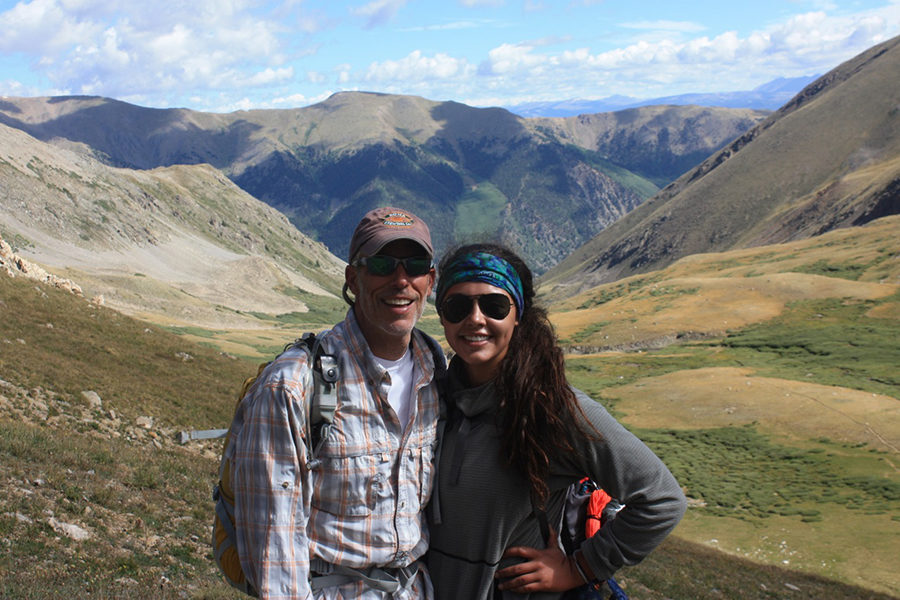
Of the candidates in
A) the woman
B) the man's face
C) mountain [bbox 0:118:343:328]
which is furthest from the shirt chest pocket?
mountain [bbox 0:118:343:328]

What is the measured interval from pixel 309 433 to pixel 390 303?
98 centimetres

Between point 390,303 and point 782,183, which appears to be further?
point 782,183

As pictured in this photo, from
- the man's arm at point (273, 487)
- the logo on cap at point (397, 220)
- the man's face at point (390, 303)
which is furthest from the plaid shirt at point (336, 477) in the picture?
the logo on cap at point (397, 220)

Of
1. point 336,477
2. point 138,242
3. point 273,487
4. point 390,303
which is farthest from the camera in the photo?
point 138,242

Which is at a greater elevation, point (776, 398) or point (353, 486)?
point (353, 486)

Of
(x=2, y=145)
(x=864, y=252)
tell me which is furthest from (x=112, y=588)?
(x=2, y=145)

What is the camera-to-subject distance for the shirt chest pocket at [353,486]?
11.9ft

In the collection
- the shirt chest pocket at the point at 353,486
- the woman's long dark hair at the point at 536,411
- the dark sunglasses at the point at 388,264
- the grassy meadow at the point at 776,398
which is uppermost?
the dark sunglasses at the point at 388,264

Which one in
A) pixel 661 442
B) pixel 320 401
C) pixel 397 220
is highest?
pixel 397 220

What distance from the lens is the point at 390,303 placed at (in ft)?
13.1

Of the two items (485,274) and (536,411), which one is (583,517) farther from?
(485,274)

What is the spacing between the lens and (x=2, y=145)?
385ft

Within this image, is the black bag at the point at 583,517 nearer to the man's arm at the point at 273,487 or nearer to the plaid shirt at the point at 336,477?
the plaid shirt at the point at 336,477

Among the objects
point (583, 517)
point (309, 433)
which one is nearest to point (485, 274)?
point (309, 433)
